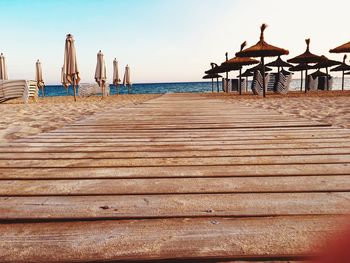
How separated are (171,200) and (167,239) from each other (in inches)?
12.6

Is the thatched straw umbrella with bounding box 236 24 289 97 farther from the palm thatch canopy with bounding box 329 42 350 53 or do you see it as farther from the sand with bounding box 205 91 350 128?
the sand with bounding box 205 91 350 128

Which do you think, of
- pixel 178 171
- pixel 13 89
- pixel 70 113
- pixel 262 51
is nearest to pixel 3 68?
pixel 13 89

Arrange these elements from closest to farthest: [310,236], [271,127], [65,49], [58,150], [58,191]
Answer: [310,236], [58,191], [58,150], [271,127], [65,49]

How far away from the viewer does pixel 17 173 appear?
5.49ft

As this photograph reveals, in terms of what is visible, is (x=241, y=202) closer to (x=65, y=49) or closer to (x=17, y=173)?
(x=17, y=173)

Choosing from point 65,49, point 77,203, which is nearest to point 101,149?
point 77,203

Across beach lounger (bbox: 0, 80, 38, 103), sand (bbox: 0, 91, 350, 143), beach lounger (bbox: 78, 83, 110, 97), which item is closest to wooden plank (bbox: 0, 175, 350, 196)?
sand (bbox: 0, 91, 350, 143)

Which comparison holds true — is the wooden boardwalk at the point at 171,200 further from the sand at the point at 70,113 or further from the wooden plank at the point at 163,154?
the sand at the point at 70,113

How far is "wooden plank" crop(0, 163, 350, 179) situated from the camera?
1601mm

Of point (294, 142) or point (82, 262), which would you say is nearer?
point (82, 262)

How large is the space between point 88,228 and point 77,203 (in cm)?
24

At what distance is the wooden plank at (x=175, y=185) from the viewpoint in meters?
1.36

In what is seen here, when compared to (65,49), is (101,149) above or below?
below

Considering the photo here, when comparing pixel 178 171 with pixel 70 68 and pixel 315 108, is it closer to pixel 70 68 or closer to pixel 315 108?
pixel 315 108
